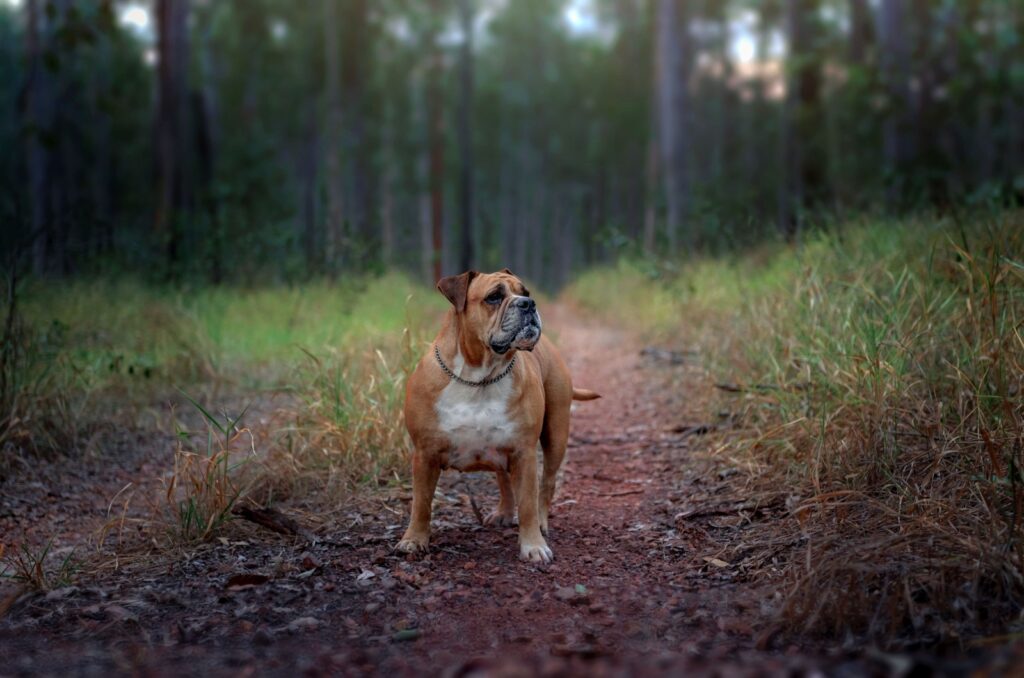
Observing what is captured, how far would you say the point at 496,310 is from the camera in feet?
13.4

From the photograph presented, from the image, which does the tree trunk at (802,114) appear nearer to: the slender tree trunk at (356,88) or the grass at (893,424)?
the grass at (893,424)

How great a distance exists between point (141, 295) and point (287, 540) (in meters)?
6.22

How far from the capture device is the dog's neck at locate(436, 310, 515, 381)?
13.6ft

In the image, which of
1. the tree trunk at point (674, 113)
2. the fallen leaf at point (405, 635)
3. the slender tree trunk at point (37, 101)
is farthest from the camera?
the slender tree trunk at point (37, 101)

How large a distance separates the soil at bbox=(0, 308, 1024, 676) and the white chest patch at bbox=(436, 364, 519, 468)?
1.96ft

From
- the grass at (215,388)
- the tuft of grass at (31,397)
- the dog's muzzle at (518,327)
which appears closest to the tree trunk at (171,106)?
the grass at (215,388)

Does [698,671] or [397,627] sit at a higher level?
[698,671]

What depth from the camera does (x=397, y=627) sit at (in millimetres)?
3342

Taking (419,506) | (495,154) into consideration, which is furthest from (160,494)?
(495,154)

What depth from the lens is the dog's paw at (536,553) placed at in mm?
4164

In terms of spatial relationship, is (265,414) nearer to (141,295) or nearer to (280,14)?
(141,295)

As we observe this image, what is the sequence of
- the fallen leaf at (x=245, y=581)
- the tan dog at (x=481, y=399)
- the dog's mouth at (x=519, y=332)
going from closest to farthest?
the fallen leaf at (x=245, y=581), the dog's mouth at (x=519, y=332), the tan dog at (x=481, y=399)

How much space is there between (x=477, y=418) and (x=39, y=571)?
2.04 m

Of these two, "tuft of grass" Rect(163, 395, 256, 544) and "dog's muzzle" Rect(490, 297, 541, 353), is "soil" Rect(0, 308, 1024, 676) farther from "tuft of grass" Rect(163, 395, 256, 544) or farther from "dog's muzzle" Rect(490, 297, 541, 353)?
"dog's muzzle" Rect(490, 297, 541, 353)
